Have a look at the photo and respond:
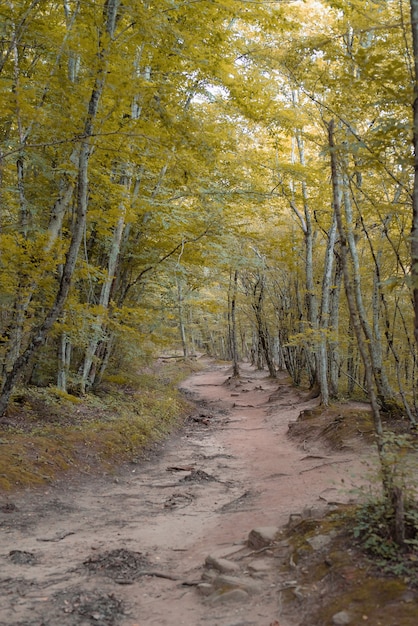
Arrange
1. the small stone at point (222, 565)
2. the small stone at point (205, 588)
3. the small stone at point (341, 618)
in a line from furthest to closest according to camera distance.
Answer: the small stone at point (222, 565), the small stone at point (205, 588), the small stone at point (341, 618)

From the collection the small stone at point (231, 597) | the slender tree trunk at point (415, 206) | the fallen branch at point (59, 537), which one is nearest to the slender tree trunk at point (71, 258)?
the fallen branch at point (59, 537)

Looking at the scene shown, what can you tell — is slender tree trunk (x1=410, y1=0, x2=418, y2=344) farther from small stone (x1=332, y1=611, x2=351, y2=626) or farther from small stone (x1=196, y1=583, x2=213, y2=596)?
small stone (x1=196, y1=583, x2=213, y2=596)

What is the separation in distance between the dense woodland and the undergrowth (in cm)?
79

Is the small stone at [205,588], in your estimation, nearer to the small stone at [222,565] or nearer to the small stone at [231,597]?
the small stone at [231,597]

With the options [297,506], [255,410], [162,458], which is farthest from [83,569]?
[255,410]

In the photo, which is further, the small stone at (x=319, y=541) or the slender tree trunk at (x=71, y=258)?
the slender tree trunk at (x=71, y=258)

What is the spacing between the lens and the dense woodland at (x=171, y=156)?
6.82 m

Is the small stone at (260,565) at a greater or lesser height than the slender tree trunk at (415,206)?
lesser

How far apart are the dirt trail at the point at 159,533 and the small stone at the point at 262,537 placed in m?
0.11

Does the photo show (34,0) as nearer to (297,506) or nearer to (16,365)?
(16,365)

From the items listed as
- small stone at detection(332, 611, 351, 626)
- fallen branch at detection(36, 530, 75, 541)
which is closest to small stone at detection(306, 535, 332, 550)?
small stone at detection(332, 611, 351, 626)

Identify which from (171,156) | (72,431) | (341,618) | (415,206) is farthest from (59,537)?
(171,156)

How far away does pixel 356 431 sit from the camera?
9969 mm

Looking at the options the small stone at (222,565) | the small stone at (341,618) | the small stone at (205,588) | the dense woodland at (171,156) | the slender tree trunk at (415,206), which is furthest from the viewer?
the dense woodland at (171,156)
